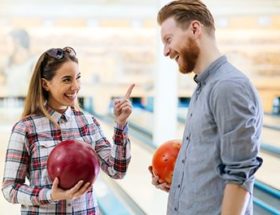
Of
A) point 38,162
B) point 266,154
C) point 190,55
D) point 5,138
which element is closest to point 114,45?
point 5,138

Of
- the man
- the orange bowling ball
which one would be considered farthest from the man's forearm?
the orange bowling ball

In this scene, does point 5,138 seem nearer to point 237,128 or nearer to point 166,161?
point 166,161

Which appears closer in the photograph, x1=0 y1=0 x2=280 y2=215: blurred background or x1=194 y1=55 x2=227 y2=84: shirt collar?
x1=194 y1=55 x2=227 y2=84: shirt collar

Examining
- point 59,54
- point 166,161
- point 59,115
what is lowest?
point 166,161

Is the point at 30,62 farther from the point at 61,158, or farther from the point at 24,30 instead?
the point at 61,158

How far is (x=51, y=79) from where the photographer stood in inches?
51.6

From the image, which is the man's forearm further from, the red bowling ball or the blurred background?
the blurred background

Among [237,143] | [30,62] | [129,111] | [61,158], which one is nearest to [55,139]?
[61,158]

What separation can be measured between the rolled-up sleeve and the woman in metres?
0.43

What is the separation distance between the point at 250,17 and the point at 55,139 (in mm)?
5465

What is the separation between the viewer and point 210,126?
3.32ft

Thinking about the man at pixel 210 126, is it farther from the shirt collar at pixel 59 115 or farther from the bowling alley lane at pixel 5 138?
the bowling alley lane at pixel 5 138

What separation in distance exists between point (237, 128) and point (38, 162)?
1.98 feet

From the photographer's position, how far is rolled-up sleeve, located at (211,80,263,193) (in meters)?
0.94
